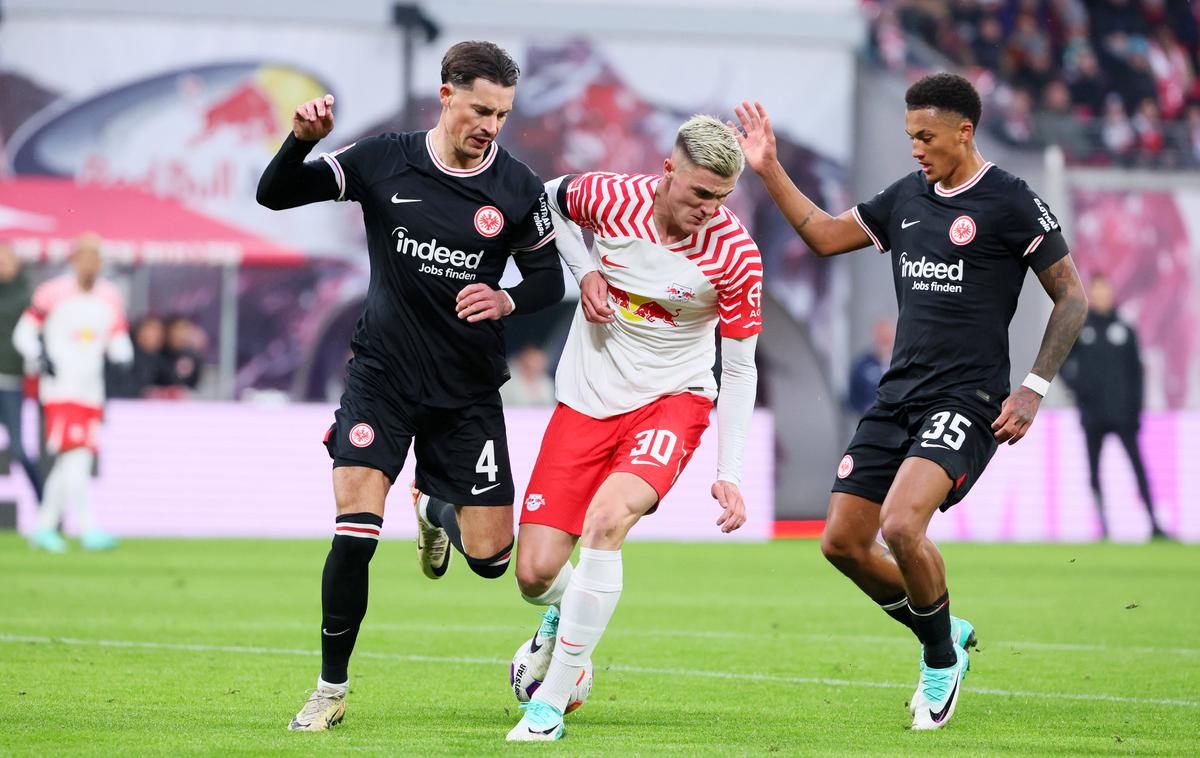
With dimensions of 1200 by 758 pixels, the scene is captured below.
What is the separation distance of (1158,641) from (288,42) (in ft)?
61.1

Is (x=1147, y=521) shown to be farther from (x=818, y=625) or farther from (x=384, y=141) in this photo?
(x=384, y=141)

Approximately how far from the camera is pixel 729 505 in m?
6.21

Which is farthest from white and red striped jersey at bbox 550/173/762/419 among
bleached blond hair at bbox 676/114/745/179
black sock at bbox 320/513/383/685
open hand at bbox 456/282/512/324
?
black sock at bbox 320/513/383/685

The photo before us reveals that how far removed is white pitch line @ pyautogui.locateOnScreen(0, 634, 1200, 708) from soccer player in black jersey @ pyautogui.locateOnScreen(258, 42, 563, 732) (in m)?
1.58

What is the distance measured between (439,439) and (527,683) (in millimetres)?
990

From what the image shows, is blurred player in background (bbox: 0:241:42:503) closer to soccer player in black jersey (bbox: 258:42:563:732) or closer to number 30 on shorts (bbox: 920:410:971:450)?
soccer player in black jersey (bbox: 258:42:563:732)

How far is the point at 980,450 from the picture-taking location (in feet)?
22.2

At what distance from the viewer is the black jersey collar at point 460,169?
6.64 meters

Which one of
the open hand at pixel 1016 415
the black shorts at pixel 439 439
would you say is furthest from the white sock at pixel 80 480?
the open hand at pixel 1016 415

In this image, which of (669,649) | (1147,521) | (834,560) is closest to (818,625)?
(669,649)

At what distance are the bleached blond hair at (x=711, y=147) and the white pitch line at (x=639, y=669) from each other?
260cm

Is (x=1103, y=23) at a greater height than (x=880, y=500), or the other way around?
(x=880, y=500)

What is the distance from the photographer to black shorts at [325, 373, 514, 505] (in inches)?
255

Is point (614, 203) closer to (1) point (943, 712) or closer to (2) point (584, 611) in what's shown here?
(2) point (584, 611)
